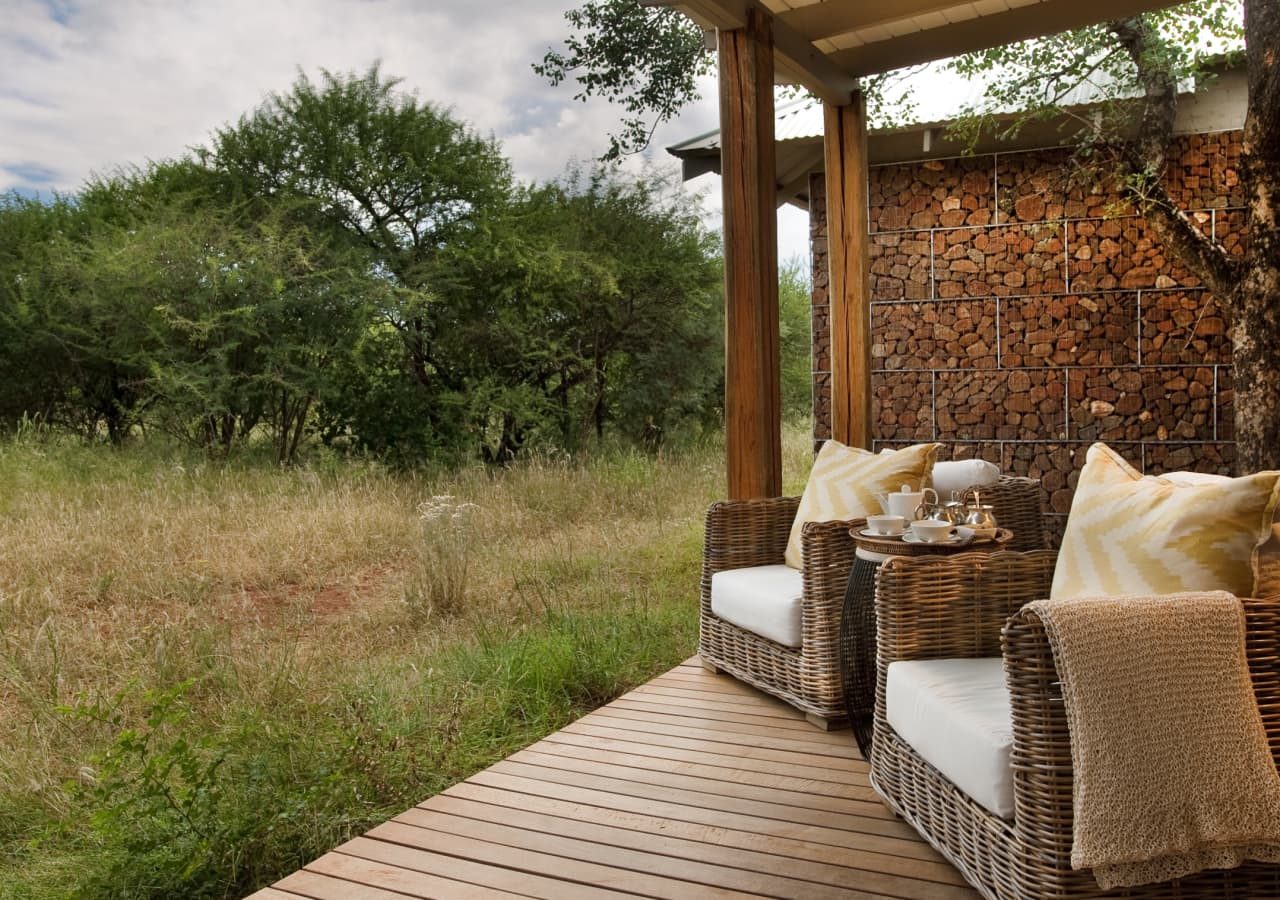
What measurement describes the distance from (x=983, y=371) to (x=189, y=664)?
16.4 ft

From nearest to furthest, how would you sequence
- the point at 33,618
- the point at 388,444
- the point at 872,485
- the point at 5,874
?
the point at 5,874, the point at 872,485, the point at 33,618, the point at 388,444

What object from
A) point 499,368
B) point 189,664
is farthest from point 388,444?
point 189,664

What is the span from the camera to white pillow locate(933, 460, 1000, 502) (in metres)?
3.42

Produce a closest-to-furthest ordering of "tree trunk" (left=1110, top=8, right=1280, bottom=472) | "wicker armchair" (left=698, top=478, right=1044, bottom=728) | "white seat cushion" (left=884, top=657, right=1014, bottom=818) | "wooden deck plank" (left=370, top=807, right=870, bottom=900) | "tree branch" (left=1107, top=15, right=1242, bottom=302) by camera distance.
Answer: "white seat cushion" (left=884, top=657, right=1014, bottom=818), "wooden deck plank" (left=370, top=807, right=870, bottom=900), "wicker armchair" (left=698, top=478, right=1044, bottom=728), "tree trunk" (left=1110, top=8, right=1280, bottom=472), "tree branch" (left=1107, top=15, right=1242, bottom=302)

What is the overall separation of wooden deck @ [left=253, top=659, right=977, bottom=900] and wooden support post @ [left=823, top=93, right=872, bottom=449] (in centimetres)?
208

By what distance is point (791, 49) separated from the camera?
13.1 feet

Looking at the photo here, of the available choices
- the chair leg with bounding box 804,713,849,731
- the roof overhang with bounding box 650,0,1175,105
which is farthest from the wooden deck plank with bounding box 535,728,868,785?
the roof overhang with bounding box 650,0,1175,105

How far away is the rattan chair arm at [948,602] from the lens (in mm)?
2283

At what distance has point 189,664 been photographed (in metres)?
3.74

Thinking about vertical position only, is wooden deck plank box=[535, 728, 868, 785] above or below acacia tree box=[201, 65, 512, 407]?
below

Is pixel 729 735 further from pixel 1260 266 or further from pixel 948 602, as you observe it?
pixel 1260 266

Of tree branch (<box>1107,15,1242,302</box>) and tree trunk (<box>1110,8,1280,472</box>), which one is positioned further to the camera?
tree branch (<box>1107,15,1242,302</box>)

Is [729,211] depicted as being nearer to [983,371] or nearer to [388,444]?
[983,371]

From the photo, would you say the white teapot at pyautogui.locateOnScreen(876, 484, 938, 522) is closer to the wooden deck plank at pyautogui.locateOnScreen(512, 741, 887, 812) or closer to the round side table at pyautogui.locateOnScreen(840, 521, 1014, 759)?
the round side table at pyautogui.locateOnScreen(840, 521, 1014, 759)
